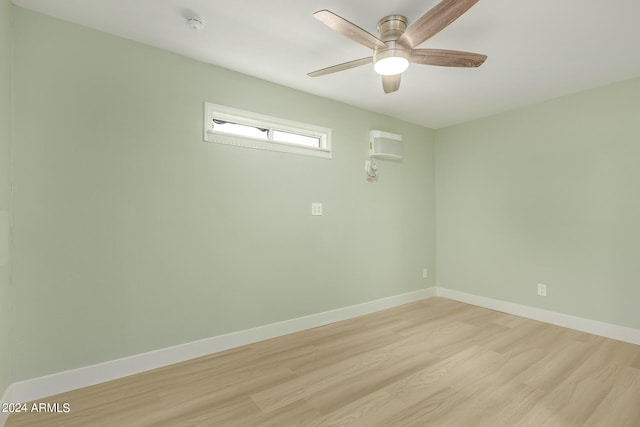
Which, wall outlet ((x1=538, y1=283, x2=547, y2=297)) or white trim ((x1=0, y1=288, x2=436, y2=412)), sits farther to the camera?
wall outlet ((x1=538, y1=283, x2=547, y2=297))

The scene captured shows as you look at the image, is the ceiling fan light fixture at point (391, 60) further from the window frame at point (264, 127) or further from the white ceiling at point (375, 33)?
the window frame at point (264, 127)

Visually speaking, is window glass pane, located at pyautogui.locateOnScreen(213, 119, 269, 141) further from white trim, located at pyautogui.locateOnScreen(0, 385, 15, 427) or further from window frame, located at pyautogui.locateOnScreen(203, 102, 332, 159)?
white trim, located at pyautogui.locateOnScreen(0, 385, 15, 427)

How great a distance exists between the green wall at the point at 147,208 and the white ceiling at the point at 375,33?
211 mm

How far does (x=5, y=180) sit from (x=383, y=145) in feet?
10.8

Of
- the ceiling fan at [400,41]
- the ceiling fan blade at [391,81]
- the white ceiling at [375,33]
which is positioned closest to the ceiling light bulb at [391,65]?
the ceiling fan at [400,41]

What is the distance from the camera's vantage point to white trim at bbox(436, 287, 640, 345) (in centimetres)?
266

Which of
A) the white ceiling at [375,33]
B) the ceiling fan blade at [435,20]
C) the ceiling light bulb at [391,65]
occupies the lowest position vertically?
the ceiling light bulb at [391,65]

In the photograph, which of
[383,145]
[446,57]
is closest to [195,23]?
[446,57]

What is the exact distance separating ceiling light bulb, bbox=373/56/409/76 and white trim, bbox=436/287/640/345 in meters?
3.13

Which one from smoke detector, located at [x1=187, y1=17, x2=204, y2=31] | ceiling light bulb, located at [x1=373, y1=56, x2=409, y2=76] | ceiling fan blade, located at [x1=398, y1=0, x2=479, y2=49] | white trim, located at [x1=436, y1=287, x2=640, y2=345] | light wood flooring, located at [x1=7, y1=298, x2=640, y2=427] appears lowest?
light wood flooring, located at [x1=7, y1=298, x2=640, y2=427]

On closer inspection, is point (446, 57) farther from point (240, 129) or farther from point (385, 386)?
point (385, 386)

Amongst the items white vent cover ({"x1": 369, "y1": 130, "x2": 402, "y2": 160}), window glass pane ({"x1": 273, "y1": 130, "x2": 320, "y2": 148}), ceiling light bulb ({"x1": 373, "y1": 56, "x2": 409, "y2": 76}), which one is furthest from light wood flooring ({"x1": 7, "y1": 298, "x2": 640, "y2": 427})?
ceiling light bulb ({"x1": 373, "y1": 56, "x2": 409, "y2": 76})

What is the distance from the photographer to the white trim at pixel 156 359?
1.79m

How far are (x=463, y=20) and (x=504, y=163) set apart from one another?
2.25 meters
